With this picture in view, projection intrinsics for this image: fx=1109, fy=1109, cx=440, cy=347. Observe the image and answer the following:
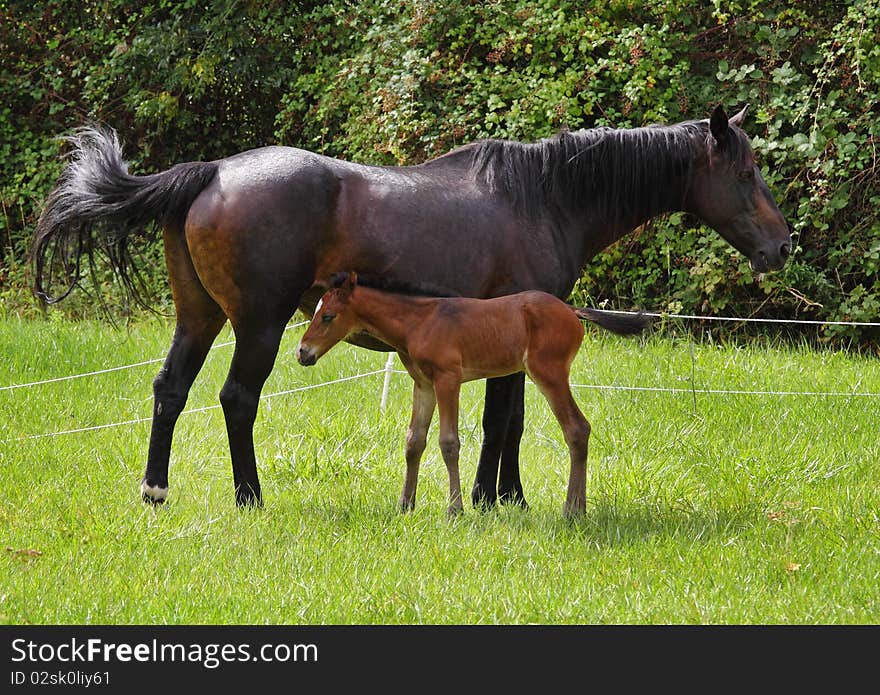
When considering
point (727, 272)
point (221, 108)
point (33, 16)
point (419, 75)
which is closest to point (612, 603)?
point (727, 272)

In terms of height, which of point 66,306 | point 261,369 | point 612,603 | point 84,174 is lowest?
point 66,306

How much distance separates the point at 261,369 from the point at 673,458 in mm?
2598

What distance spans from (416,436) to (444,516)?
0.43m

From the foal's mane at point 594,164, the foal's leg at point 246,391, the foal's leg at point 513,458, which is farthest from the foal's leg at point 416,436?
the foal's mane at point 594,164

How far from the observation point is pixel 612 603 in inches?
172

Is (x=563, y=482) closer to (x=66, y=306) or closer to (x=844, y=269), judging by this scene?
(x=844, y=269)

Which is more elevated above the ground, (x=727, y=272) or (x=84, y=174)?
(x=84, y=174)

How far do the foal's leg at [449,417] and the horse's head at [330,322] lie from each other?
0.52 m

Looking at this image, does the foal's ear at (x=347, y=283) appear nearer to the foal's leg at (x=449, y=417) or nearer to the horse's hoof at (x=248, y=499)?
the foal's leg at (x=449, y=417)

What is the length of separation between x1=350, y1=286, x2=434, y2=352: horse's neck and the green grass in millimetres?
926

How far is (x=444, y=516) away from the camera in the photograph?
5.50 m

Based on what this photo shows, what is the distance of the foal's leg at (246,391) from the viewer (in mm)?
5434

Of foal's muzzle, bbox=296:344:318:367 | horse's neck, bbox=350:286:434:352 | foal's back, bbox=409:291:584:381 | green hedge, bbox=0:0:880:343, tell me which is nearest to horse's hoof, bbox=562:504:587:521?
foal's back, bbox=409:291:584:381

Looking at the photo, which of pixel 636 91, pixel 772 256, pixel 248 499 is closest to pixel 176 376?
pixel 248 499
